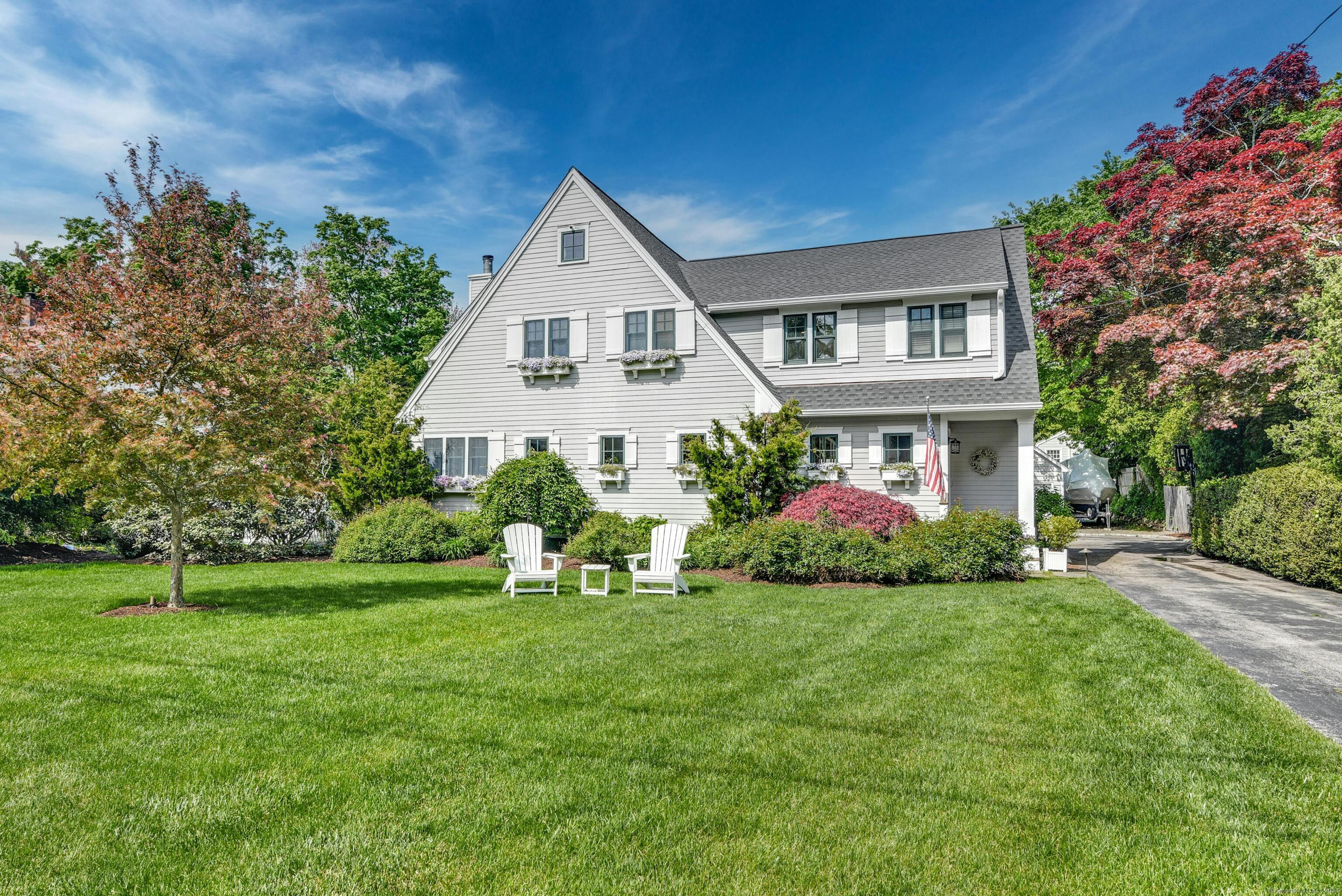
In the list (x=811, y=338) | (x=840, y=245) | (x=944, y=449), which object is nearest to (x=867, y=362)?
(x=811, y=338)

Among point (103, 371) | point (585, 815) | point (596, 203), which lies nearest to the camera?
point (585, 815)

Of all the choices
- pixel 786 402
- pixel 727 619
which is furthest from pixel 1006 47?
pixel 727 619

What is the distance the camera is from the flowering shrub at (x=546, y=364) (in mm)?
16781

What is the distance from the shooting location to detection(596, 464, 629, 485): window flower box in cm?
1617

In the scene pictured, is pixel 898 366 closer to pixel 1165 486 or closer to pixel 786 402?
pixel 786 402

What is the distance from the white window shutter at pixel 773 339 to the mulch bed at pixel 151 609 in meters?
12.2

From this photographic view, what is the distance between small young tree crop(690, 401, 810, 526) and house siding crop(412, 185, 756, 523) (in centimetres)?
149

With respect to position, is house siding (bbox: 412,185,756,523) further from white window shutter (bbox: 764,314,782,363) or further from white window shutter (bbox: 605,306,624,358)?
white window shutter (bbox: 764,314,782,363)

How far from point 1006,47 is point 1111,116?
5092 millimetres

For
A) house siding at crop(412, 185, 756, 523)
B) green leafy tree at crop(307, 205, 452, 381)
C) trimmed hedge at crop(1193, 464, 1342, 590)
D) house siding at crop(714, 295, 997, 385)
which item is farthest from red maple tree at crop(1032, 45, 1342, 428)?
green leafy tree at crop(307, 205, 452, 381)

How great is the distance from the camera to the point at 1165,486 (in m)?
24.5

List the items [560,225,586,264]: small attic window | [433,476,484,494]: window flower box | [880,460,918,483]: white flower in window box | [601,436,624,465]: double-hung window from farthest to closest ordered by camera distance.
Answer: [433,476,484,494]: window flower box → [560,225,586,264]: small attic window → [601,436,624,465]: double-hung window → [880,460,918,483]: white flower in window box

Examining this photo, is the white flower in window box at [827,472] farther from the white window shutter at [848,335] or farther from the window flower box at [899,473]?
the white window shutter at [848,335]

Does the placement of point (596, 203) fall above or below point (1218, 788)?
above
